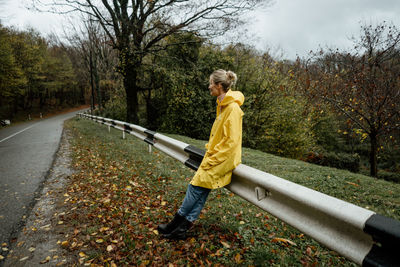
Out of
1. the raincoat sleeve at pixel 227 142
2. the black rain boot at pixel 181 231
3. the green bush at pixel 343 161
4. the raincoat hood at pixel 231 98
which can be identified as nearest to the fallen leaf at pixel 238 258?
the black rain boot at pixel 181 231

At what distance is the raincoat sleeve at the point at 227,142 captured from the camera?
2.47 metres

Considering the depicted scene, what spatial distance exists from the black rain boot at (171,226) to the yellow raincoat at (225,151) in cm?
54

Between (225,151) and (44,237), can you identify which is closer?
(225,151)

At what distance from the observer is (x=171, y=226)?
2816 mm

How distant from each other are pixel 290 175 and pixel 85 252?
195 inches

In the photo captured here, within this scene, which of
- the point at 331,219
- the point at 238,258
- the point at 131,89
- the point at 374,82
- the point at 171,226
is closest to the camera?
the point at 331,219

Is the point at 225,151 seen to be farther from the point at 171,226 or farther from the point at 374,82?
the point at 374,82

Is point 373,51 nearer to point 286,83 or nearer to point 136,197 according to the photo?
point 286,83

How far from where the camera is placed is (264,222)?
10.6 feet

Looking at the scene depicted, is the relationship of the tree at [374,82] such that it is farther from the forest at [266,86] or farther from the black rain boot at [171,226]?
the black rain boot at [171,226]

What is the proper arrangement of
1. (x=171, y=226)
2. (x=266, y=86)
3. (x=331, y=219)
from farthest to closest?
1. (x=266, y=86)
2. (x=171, y=226)
3. (x=331, y=219)

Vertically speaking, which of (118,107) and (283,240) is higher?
(118,107)

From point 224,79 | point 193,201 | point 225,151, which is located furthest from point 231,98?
point 193,201

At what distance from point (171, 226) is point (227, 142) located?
129 cm
